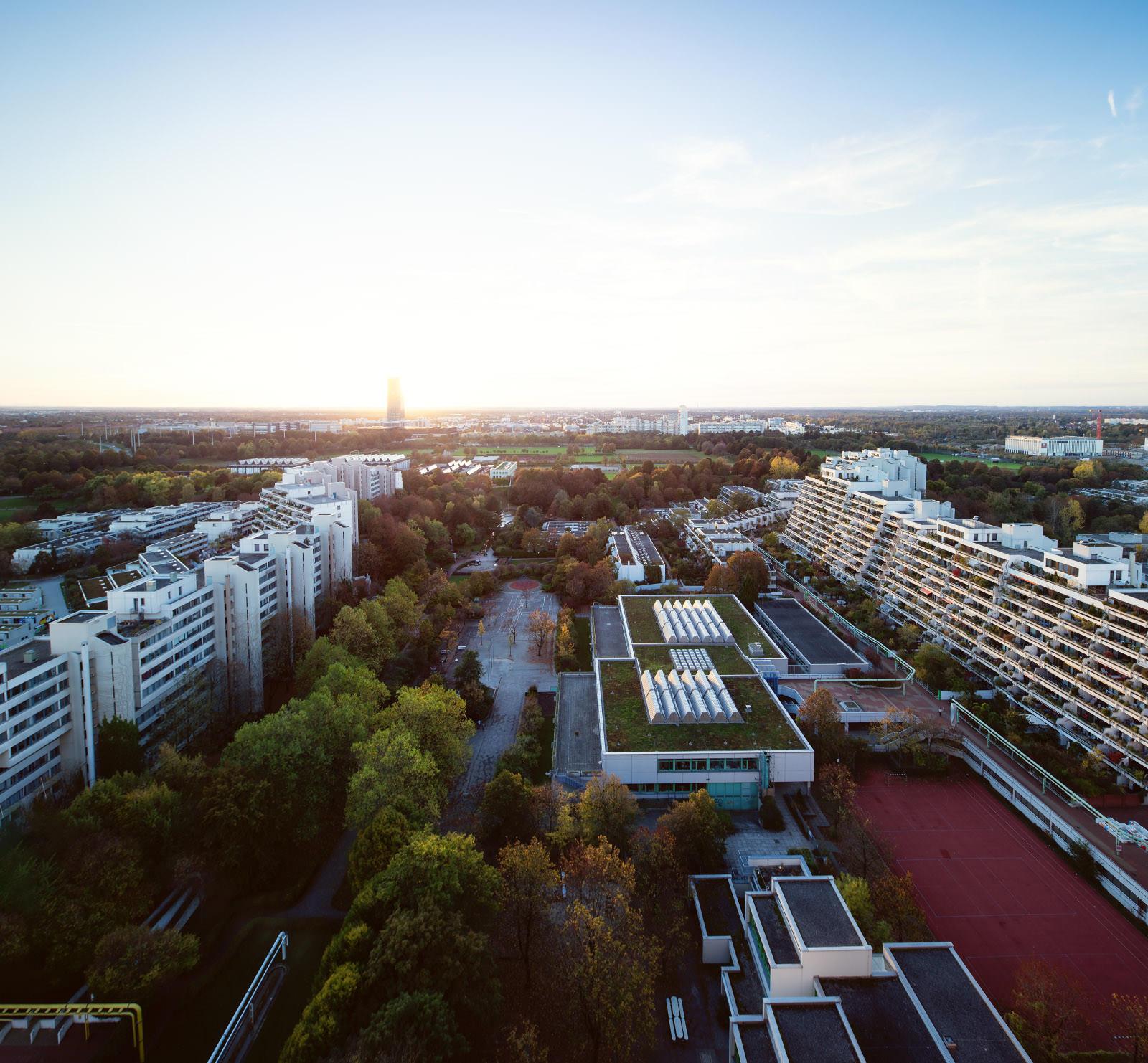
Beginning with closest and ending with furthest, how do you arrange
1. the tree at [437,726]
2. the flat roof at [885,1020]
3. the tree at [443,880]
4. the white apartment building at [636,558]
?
the flat roof at [885,1020] < the tree at [443,880] < the tree at [437,726] < the white apartment building at [636,558]

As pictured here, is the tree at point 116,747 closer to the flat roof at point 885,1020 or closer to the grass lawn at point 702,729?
the grass lawn at point 702,729

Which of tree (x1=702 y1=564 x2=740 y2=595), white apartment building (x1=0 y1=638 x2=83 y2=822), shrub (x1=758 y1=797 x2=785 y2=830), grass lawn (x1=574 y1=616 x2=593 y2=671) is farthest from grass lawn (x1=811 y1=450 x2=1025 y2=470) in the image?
white apartment building (x1=0 y1=638 x2=83 y2=822)

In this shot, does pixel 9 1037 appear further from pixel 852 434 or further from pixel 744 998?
pixel 852 434

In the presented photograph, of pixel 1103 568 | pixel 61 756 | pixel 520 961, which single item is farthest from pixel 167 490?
pixel 1103 568

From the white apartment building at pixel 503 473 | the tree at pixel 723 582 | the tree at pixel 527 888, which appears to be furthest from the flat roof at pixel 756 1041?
the white apartment building at pixel 503 473

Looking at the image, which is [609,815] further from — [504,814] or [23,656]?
[23,656]

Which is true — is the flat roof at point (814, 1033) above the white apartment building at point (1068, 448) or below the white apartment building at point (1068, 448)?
below
